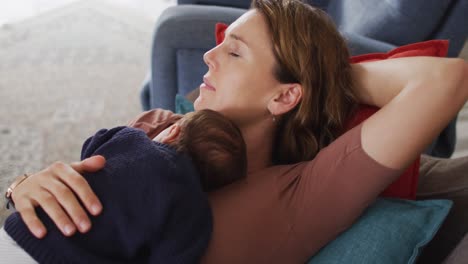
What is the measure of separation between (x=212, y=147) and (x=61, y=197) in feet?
1.01

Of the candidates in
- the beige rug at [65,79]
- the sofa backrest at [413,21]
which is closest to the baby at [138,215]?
the sofa backrest at [413,21]

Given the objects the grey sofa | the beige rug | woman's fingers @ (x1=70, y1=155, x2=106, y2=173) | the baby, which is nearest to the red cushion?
the grey sofa

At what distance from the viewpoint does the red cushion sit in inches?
41.1

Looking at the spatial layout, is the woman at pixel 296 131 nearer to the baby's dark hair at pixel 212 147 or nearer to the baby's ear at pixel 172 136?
the baby's dark hair at pixel 212 147

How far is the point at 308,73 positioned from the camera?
3.48ft

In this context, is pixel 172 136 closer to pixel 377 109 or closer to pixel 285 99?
pixel 285 99

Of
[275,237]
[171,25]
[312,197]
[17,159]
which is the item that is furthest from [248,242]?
[17,159]

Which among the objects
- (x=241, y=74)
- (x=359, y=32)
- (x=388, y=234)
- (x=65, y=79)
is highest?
(x=241, y=74)

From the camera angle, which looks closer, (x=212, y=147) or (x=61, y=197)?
(x=61, y=197)

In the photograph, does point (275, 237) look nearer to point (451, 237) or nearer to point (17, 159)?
point (451, 237)

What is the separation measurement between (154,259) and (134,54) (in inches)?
96.9

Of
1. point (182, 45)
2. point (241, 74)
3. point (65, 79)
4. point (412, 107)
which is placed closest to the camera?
point (412, 107)

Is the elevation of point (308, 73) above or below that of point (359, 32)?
above

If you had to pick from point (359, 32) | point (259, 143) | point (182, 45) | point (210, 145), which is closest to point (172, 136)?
point (210, 145)
